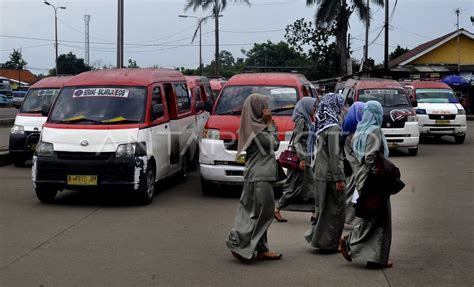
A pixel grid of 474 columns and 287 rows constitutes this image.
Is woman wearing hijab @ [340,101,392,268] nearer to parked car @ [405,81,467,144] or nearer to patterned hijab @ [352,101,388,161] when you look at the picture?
patterned hijab @ [352,101,388,161]

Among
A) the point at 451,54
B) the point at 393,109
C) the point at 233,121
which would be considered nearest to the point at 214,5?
the point at 451,54

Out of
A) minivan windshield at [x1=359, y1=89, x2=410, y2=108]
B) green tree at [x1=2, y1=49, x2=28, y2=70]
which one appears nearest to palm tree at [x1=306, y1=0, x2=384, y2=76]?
minivan windshield at [x1=359, y1=89, x2=410, y2=108]

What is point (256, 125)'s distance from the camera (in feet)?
20.7

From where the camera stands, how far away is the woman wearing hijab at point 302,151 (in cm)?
859

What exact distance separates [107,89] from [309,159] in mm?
3567

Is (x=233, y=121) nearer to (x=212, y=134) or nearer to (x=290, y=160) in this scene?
(x=212, y=134)

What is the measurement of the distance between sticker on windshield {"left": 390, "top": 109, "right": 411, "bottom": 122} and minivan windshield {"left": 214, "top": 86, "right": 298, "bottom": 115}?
6.15 m

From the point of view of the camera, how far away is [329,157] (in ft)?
22.1

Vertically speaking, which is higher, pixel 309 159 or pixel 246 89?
pixel 246 89

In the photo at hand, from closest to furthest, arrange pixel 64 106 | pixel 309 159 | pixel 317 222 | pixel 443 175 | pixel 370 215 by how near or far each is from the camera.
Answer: pixel 370 215 → pixel 317 222 → pixel 309 159 → pixel 64 106 → pixel 443 175

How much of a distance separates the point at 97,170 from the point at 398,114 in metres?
9.75

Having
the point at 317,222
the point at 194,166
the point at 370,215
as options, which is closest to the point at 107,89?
the point at 194,166

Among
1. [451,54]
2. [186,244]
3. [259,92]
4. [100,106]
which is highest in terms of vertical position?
[451,54]

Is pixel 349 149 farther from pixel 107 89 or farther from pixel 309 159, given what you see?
pixel 107 89
